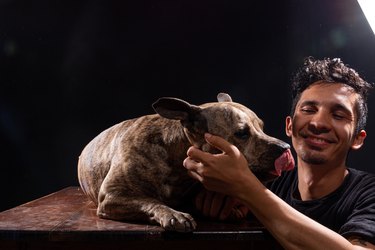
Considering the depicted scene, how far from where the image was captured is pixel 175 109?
153 cm

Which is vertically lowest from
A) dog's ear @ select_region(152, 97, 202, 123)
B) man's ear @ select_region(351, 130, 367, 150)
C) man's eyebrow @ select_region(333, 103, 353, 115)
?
man's ear @ select_region(351, 130, 367, 150)

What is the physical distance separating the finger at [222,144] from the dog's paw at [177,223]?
0.76 ft

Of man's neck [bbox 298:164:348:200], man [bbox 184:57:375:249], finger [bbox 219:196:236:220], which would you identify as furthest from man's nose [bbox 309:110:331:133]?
finger [bbox 219:196:236:220]

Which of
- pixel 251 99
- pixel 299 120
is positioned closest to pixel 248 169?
pixel 299 120

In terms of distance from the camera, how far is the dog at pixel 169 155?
4.79ft

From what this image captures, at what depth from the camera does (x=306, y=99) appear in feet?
6.00

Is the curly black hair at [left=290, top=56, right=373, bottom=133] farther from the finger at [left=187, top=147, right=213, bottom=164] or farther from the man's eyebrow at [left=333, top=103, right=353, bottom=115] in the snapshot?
the finger at [left=187, top=147, right=213, bottom=164]

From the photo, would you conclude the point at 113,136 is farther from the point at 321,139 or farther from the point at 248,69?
the point at 248,69

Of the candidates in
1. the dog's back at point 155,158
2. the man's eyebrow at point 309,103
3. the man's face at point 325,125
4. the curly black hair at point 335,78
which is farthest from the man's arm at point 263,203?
the curly black hair at point 335,78

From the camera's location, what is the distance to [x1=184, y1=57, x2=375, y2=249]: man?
1.35m

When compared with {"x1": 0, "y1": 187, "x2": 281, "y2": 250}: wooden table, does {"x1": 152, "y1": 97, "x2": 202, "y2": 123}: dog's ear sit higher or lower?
higher

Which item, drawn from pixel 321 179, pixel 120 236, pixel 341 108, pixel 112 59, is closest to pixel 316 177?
pixel 321 179

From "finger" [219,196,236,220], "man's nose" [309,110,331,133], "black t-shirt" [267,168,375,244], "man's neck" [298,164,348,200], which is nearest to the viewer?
"black t-shirt" [267,168,375,244]

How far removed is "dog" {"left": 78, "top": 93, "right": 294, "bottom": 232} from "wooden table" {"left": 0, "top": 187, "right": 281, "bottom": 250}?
0.07 m
